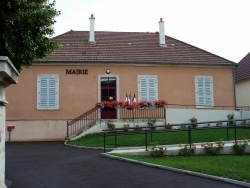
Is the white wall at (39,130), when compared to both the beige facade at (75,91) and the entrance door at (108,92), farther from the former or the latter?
the entrance door at (108,92)

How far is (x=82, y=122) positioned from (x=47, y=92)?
2964 mm

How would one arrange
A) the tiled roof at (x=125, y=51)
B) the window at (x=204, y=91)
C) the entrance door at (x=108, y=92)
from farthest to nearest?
the window at (x=204, y=91), the tiled roof at (x=125, y=51), the entrance door at (x=108, y=92)

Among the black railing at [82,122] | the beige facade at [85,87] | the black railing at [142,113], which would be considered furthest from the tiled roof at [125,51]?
the black railing at [82,122]

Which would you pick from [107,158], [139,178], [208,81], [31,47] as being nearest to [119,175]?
[139,178]

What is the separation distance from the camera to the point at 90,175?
365 inches

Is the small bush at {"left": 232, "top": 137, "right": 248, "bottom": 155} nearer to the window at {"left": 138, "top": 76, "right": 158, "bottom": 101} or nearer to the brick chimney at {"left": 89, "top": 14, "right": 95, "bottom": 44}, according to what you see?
the window at {"left": 138, "top": 76, "right": 158, "bottom": 101}

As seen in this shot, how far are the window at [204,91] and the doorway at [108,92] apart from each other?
554 centimetres

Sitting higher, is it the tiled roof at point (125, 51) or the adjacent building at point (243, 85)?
the tiled roof at point (125, 51)

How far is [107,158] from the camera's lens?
1200 centimetres

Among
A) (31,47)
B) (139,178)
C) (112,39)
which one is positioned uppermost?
(112,39)

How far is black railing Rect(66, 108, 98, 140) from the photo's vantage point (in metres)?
20.9

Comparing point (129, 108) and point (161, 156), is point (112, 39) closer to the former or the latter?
point (129, 108)

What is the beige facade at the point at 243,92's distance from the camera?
27734mm

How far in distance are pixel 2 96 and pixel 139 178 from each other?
167 inches
